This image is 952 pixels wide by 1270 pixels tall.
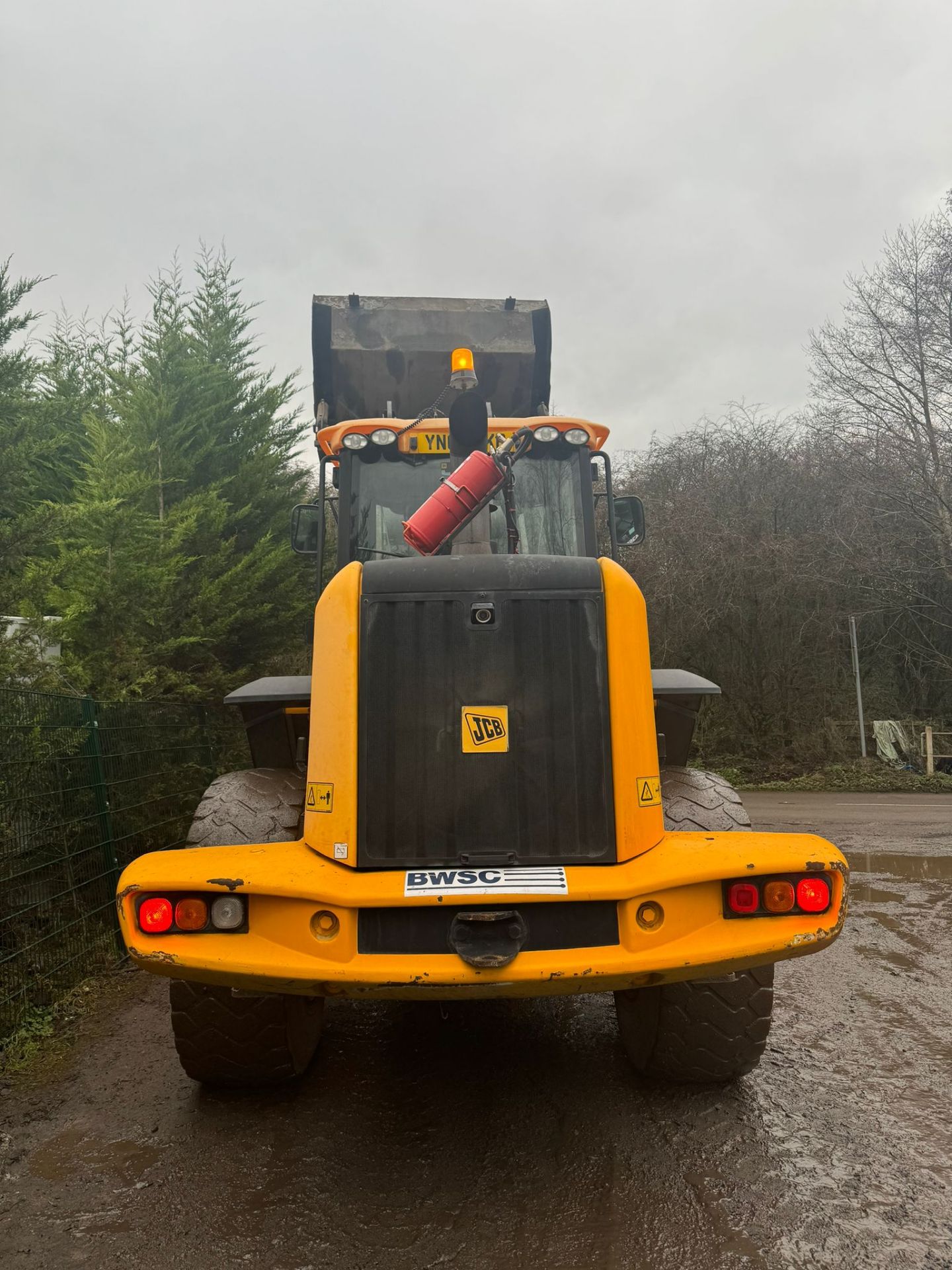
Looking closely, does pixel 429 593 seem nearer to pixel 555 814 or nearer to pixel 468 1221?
pixel 555 814

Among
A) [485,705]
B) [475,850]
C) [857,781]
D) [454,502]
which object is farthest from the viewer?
[857,781]

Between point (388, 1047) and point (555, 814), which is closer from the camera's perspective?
point (555, 814)

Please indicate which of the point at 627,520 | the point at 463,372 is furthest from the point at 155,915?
the point at 627,520

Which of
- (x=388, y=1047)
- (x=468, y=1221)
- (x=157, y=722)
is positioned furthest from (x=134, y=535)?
(x=468, y=1221)

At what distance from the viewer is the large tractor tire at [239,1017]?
10.5ft

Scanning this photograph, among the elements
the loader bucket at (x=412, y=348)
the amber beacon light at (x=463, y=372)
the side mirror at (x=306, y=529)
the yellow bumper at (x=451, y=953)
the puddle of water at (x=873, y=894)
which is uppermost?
the loader bucket at (x=412, y=348)

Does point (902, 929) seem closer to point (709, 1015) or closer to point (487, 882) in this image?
point (709, 1015)

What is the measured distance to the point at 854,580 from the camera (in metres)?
18.1

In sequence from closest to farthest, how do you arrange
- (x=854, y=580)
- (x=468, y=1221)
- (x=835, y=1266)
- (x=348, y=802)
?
(x=835, y=1266) → (x=468, y=1221) → (x=348, y=802) → (x=854, y=580)

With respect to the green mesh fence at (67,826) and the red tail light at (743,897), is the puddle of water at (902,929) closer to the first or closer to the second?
the red tail light at (743,897)

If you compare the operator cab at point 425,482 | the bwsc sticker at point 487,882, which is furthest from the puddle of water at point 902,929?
the bwsc sticker at point 487,882

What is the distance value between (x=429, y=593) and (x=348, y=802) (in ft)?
2.41

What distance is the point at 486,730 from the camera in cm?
297

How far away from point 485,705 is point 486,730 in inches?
3.2
